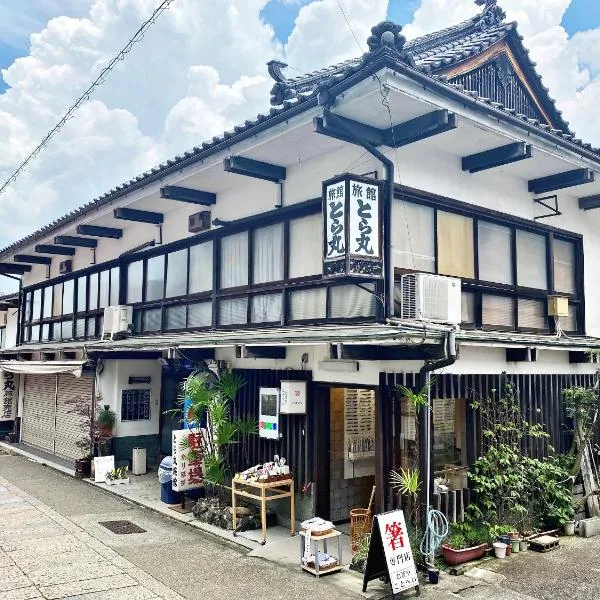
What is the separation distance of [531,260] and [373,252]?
492 cm

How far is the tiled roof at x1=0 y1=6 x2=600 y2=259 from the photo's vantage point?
26.5 feet

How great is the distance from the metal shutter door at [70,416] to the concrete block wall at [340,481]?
325 inches

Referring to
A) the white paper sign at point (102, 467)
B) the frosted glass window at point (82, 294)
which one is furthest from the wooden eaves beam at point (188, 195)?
the frosted glass window at point (82, 294)

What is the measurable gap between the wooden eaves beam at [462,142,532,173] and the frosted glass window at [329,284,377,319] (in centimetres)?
313

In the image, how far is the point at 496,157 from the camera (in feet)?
33.1

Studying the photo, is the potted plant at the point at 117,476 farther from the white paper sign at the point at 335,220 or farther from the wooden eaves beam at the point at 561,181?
the wooden eaves beam at the point at 561,181

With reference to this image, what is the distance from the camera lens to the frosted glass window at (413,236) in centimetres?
957

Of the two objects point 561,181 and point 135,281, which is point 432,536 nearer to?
Result: point 561,181

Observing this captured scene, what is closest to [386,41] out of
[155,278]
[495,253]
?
[495,253]

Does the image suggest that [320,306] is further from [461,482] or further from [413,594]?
[413,594]

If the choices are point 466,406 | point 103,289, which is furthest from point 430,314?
point 103,289

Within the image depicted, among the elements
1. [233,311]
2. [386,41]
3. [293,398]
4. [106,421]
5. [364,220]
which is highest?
[386,41]

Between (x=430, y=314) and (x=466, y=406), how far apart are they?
5.54ft

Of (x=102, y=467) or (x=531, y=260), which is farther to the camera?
(x=102, y=467)
